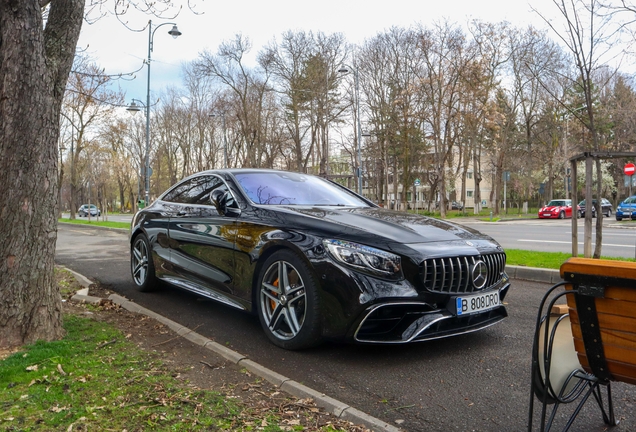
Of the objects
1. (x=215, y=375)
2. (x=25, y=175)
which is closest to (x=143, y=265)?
(x=25, y=175)

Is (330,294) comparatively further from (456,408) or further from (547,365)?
(547,365)

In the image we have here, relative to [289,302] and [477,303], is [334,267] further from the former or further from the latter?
[477,303]

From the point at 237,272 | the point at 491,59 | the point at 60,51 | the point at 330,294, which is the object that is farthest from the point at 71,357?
the point at 491,59

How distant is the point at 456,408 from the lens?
294 centimetres

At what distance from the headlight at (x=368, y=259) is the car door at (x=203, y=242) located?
1.32m

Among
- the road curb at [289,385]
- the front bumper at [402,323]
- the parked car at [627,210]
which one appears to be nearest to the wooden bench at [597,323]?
the road curb at [289,385]

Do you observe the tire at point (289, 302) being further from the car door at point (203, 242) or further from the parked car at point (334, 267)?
the car door at point (203, 242)

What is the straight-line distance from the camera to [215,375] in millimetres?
3430

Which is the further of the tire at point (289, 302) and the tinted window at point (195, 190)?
the tinted window at point (195, 190)

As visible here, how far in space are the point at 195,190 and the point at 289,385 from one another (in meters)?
3.18

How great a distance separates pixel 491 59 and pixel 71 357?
3495 centimetres

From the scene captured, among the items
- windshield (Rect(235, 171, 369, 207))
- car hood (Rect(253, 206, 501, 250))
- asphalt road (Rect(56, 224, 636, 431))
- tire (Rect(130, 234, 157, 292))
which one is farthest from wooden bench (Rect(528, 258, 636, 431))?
tire (Rect(130, 234, 157, 292))

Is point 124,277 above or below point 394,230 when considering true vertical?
below

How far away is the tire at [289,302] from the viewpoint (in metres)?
3.68
